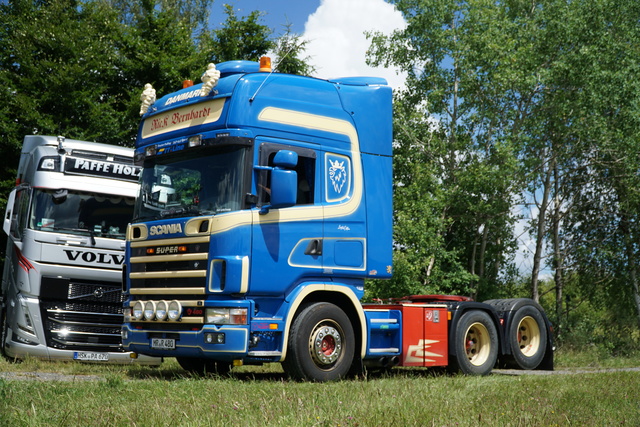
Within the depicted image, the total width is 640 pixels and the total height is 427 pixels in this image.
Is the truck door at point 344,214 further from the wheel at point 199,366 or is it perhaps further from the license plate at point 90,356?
the license plate at point 90,356

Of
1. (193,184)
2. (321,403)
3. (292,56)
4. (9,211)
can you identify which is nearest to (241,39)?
(292,56)

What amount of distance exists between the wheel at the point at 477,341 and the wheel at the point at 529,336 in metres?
0.75

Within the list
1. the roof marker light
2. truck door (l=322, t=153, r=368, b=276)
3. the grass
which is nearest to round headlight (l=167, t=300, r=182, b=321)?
the grass

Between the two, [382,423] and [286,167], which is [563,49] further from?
[382,423]

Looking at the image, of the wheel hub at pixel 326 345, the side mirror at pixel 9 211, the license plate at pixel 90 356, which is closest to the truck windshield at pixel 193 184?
the wheel hub at pixel 326 345

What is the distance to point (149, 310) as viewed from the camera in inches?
390

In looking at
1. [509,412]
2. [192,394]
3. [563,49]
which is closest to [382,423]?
[509,412]

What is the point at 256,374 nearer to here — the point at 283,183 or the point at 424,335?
the point at 424,335

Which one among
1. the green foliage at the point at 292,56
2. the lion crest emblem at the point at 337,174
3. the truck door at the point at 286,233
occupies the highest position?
the green foliage at the point at 292,56

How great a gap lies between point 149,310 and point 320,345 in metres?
2.24

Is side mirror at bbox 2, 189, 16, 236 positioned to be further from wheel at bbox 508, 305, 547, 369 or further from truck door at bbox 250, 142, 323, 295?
wheel at bbox 508, 305, 547, 369

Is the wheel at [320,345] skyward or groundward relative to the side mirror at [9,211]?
groundward

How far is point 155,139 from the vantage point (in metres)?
10.6

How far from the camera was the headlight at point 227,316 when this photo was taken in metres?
9.12
